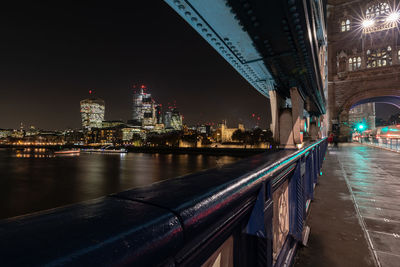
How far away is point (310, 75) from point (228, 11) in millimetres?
5887

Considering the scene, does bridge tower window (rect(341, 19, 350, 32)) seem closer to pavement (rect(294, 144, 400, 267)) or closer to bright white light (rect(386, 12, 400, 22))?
bright white light (rect(386, 12, 400, 22))

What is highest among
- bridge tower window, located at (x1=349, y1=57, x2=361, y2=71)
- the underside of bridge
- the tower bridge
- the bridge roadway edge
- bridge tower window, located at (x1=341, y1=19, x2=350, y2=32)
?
bridge tower window, located at (x1=341, y1=19, x2=350, y2=32)

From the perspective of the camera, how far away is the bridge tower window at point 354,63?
37.2 metres

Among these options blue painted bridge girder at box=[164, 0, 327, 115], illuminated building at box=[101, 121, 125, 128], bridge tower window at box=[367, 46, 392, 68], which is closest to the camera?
blue painted bridge girder at box=[164, 0, 327, 115]

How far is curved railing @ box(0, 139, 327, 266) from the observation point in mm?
408

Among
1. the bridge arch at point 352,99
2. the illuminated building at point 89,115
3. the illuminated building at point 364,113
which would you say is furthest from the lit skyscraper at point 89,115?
the bridge arch at point 352,99

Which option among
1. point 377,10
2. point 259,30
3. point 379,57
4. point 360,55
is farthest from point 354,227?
point 377,10

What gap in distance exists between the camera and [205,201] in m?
0.75

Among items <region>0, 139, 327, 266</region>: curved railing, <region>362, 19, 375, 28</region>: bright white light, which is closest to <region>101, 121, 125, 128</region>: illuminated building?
<region>362, 19, 375, 28</region>: bright white light

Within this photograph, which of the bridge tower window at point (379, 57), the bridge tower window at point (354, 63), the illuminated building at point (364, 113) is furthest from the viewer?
the illuminated building at point (364, 113)

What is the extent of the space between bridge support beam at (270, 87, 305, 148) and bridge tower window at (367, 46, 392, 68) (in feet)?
124

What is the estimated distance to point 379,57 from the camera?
119 ft

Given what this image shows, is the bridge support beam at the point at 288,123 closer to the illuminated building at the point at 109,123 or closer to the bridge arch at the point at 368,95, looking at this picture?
the bridge arch at the point at 368,95

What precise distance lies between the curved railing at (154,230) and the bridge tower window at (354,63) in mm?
47472
